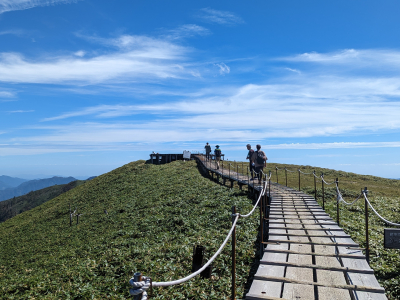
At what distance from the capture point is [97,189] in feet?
108

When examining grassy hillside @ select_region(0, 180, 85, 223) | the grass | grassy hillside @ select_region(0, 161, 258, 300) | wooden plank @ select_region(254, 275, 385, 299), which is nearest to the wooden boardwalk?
wooden plank @ select_region(254, 275, 385, 299)

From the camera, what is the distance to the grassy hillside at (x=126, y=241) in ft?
25.5

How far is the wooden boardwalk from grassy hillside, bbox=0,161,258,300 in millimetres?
1529

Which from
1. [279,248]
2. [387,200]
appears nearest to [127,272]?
[279,248]

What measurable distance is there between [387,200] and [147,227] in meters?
16.4

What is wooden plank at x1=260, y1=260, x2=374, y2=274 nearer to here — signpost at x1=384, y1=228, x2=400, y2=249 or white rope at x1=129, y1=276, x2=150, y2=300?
signpost at x1=384, y1=228, x2=400, y2=249

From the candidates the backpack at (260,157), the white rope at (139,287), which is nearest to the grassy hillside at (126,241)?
the backpack at (260,157)

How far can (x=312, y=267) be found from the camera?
5945 mm

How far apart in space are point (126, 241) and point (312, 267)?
9.10m

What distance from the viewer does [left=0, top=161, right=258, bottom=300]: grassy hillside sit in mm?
7762

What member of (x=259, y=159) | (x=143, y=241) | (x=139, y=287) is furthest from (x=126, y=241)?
(x=139, y=287)

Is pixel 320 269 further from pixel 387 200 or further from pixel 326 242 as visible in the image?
pixel 387 200

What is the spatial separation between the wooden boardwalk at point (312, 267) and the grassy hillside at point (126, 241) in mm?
1529

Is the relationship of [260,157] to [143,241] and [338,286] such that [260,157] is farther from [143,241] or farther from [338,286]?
[338,286]
